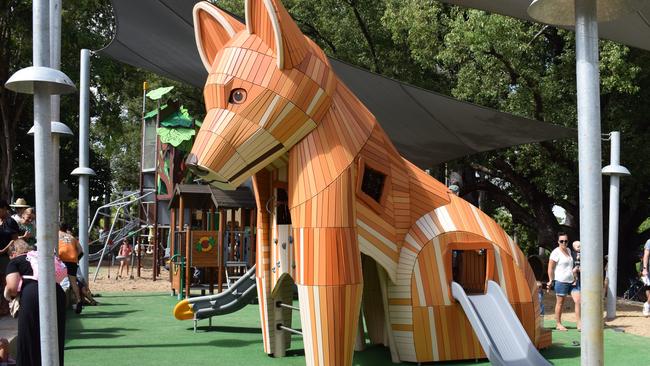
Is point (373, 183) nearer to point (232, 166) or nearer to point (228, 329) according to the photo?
point (232, 166)

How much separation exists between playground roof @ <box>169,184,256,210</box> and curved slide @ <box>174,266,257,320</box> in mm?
4190

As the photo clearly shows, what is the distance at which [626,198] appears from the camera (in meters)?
18.0

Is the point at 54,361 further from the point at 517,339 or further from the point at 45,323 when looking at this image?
the point at 517,339

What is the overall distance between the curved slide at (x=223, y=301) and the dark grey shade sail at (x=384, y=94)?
3024mm

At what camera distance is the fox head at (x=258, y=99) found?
6238mm

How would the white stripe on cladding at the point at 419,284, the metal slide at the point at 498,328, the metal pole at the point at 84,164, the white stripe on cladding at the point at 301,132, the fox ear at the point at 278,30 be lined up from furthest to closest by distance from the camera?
the metal pole at the point at 84,164
the white stripe on cladding at the point at 419,284
the metal slide at the point at 498,328
the white stripe on cladding at the point at 301,132
the fox ear at the point at 278,30

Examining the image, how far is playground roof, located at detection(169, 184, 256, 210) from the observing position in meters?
14.3

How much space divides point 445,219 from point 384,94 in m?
2.57

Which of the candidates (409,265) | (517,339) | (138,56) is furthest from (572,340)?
(138,56)

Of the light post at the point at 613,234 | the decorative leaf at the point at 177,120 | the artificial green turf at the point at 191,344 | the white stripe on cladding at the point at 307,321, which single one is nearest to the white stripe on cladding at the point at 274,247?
the artificial green turf at the point at 191,344

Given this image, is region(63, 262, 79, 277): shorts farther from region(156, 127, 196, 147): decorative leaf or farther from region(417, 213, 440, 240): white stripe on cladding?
region(156, 127, 196, 147): decorative leaf

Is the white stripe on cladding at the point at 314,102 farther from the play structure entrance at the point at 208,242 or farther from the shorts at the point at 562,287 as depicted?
the play structure entrance at the point at 208,242

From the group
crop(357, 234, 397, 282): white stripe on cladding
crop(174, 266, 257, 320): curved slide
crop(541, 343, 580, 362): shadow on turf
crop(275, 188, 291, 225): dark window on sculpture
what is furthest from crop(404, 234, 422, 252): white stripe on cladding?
crop(174, 266, 257, 320): curved slide

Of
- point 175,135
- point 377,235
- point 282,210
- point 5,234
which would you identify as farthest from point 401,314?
point 175,135
